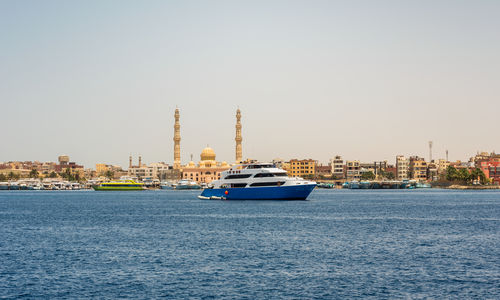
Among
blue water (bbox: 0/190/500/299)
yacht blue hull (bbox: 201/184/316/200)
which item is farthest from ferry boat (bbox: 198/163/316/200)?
blue water (bbox: 0/190/500/299)

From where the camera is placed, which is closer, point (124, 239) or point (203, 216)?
point (124, 239)

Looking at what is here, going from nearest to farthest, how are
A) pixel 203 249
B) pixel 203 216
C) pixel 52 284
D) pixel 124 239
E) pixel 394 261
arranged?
pixel 52 284
pixel 394 261
pixel 203 249
pixel 124 239
pixel 203 216

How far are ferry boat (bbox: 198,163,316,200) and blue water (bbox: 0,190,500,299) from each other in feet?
122

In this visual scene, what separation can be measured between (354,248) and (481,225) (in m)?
22.5

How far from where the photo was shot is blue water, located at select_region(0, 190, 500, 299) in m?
29.4

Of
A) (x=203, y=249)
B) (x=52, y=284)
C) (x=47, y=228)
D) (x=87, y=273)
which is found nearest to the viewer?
(x=52, y=284)

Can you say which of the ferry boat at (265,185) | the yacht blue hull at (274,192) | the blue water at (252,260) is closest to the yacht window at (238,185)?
the ferry boat at (265,185)

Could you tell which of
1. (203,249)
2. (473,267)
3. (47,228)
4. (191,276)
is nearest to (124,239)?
(203,249)

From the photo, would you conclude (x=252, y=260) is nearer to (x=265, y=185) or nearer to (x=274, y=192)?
(x=274, y=192)

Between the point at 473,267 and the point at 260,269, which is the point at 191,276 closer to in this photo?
the point at 260,269

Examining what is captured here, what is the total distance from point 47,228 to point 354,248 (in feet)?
99.3

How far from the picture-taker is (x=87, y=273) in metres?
33.5

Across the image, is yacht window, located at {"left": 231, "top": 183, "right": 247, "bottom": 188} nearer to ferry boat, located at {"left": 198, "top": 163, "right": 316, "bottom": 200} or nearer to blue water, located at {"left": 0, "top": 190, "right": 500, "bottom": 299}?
ferry boat, located at {"left": 198, "top": 163, "right": 316, "bottom": 200}

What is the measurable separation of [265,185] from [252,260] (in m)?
63.3
